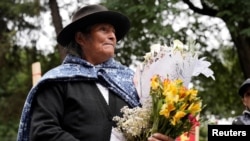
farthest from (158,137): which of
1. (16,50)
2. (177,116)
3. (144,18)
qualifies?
(16,50)

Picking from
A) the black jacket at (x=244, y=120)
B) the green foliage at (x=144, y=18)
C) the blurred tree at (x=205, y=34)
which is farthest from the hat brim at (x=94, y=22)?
the green foliage at (x=144, y=18)

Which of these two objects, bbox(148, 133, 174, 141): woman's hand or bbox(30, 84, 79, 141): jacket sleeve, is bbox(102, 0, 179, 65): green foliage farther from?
bbox(148, 133, 174, 141): woman's hand

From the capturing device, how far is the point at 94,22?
3.21m

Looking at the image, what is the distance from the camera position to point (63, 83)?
3.02 meters

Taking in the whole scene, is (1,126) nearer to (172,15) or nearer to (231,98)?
(231,98)

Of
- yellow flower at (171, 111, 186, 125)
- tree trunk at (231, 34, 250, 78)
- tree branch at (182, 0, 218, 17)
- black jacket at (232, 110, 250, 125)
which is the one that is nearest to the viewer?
yellow flower at (171, 111, 186, 125)

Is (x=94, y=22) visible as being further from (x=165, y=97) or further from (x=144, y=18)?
(x=144, y=18)

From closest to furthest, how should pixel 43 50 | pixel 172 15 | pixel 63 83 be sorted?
1. pixel 63 83
2. pixel 172 15
3. pixel 43 50

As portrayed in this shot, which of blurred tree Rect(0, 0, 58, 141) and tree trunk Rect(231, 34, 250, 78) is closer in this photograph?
tree trunk Rect(231, 34, 250, 78)

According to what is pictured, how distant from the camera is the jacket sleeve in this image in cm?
284

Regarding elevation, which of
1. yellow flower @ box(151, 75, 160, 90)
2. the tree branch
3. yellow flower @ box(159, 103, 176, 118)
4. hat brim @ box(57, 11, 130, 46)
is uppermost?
the tree branch

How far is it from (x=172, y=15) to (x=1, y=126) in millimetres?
8984

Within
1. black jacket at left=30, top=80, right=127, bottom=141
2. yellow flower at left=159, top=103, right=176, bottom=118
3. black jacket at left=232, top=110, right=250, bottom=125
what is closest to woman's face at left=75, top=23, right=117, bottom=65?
black jacket at left=30, top=80, right=127, bottom=141

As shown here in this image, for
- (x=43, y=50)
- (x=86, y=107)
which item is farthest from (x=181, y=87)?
(x=43, y=50)
